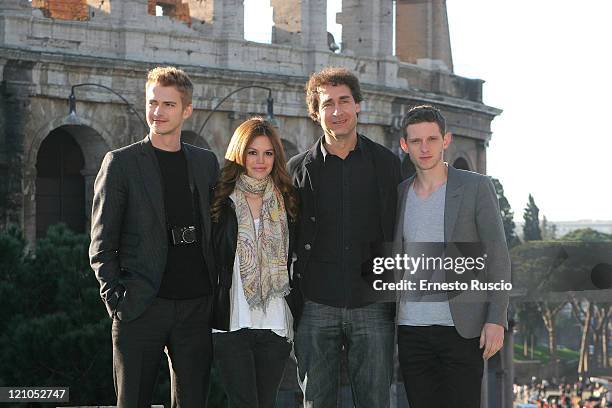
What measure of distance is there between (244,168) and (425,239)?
1039 mm

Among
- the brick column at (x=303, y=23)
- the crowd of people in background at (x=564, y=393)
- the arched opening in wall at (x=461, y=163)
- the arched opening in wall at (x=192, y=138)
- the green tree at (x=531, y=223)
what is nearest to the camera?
the arched opening in wall at (x=192, y=138)

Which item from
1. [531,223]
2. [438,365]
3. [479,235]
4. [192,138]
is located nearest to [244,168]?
[479,235]

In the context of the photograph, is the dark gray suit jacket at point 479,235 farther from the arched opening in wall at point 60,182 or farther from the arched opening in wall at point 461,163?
the arched opening in wall at point 461,163

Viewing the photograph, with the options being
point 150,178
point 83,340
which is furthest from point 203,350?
Answer: point 83,340

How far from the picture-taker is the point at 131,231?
27.4ft

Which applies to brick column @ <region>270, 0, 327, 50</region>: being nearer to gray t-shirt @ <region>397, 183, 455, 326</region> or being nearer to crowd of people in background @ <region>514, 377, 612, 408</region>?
crowd of people in background @ <region>514, 377, 612, 408</region>

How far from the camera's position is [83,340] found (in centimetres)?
2259

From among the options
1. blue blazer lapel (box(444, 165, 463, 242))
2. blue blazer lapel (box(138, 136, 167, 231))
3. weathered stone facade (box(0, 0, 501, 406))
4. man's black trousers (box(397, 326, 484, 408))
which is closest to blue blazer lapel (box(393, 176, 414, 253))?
blue blazer lapel (box(444, 165, 463, 242))

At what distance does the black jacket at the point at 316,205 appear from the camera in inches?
336

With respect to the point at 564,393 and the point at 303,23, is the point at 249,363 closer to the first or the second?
the point at 303,23

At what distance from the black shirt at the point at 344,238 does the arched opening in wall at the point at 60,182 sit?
2267 centimetres

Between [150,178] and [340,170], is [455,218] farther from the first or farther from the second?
[150,178]

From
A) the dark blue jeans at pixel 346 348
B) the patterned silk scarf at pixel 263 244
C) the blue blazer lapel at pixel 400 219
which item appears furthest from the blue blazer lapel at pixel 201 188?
the blue blazer lapel at pixel 400 219

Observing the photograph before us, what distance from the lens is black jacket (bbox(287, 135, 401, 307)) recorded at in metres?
8.55
